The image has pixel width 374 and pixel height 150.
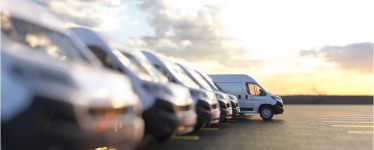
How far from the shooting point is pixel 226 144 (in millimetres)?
6133

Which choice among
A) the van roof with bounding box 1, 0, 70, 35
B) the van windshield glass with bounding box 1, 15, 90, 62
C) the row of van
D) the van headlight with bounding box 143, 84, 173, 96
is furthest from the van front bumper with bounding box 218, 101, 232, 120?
the van roof with bounding box 1, 0, 70, 35

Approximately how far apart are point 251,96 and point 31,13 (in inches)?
472

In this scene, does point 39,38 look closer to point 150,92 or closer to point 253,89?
point 150,92

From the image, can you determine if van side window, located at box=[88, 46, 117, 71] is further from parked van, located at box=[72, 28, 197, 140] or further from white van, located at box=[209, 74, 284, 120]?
white van, located at box=[209, 74, 284, 120]

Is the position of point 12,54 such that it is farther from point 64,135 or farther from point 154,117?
point 154,117

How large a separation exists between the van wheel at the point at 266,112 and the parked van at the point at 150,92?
8.60 m

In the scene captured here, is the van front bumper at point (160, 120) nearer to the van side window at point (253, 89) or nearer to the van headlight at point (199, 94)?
the van headlight at point (199, 94)

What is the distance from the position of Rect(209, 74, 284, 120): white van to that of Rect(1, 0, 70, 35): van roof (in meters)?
11.1

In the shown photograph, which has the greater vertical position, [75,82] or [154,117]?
[75,82]

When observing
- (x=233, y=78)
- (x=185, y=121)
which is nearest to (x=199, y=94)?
(x=185, y=121)

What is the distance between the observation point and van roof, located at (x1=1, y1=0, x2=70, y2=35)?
2.96 meters

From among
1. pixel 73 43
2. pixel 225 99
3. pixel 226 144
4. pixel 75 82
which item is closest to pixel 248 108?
pixel 225 99

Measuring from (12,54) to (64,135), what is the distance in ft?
2.66

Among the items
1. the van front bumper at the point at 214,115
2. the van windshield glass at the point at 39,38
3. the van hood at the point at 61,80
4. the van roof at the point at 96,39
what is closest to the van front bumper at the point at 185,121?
the van front bumper at the point at 214,115
